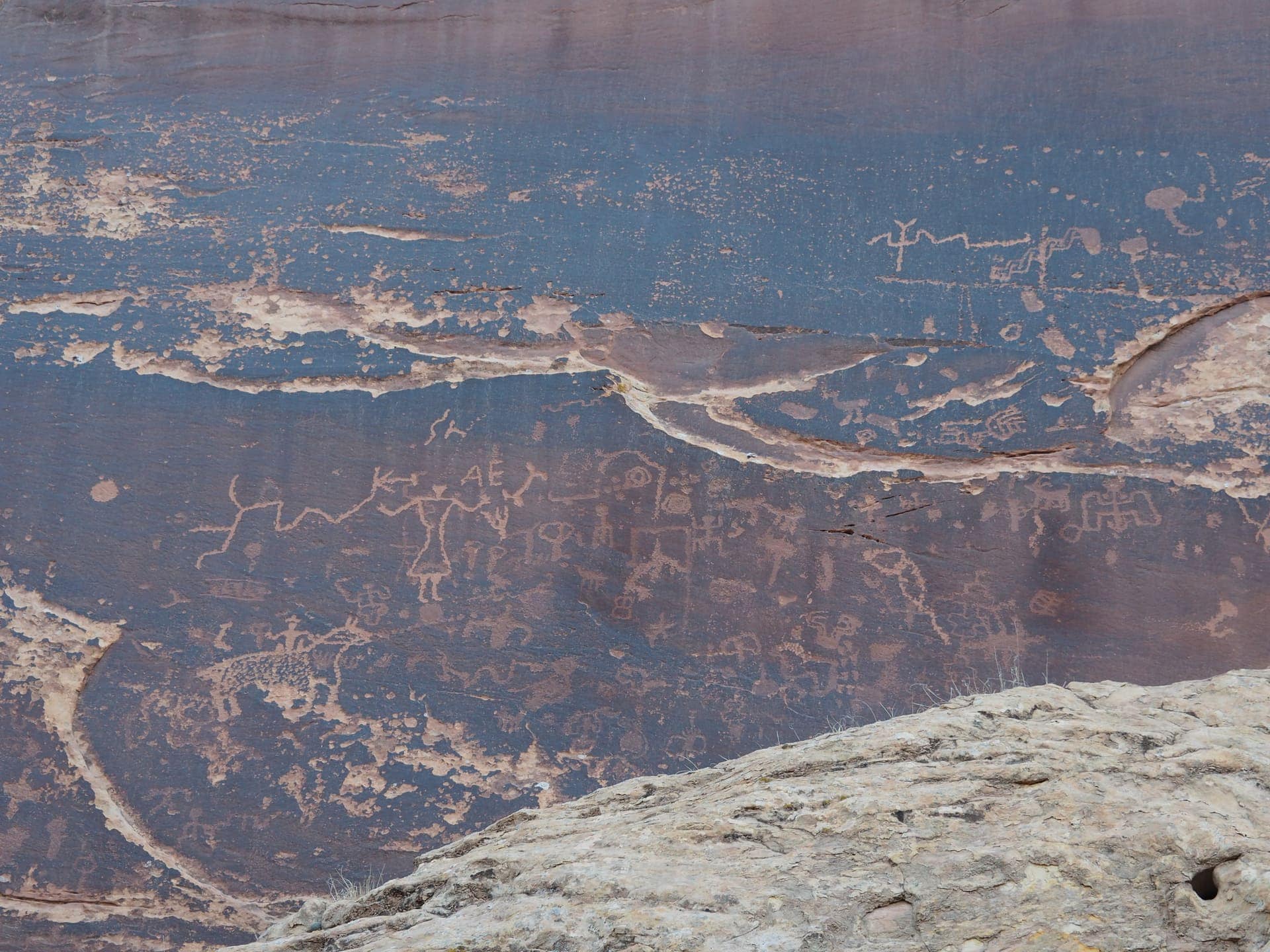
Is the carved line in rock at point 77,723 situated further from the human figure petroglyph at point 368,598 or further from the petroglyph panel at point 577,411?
the human figure petroglyph at point 368,598

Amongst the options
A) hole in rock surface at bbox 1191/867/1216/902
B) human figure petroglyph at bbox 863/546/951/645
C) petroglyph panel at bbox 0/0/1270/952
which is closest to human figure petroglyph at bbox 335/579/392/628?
petroglyph panel at bbox 0/0/1270/952

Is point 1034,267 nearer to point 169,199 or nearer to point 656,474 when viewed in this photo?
point 656,474

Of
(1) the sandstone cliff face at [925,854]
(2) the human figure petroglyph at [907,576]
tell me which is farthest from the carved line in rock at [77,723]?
(2) the human figure petroglyph at [907,576]

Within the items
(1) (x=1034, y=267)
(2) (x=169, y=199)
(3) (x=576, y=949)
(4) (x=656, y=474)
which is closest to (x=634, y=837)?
(3) (x=576, y=949)

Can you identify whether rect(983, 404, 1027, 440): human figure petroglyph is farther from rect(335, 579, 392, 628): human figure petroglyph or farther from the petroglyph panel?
rect(335, 579, 392, 628): human figure petroglyph

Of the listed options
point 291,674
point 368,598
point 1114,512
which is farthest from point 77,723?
point 1114,512
